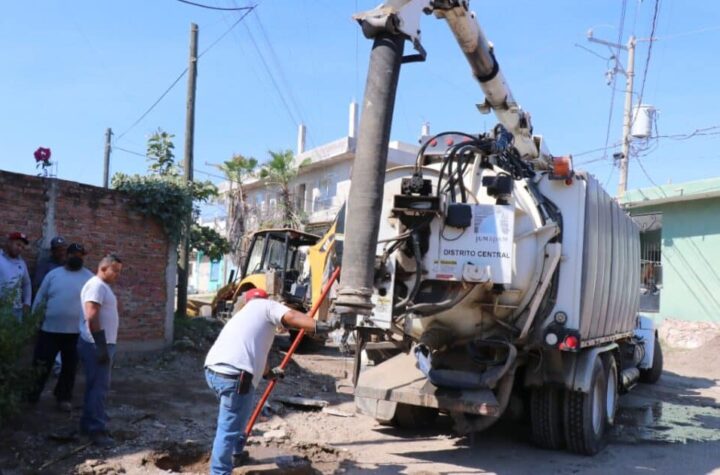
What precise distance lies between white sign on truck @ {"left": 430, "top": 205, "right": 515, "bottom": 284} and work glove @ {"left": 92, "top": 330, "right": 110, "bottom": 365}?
3114 millimetres

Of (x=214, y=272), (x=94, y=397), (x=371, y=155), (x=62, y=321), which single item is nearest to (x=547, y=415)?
(x=371, y=155)

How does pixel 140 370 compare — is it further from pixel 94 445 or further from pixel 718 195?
pixel 718 195

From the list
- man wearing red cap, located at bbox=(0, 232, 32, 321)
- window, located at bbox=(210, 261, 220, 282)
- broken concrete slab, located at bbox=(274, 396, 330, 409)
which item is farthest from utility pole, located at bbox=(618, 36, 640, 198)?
window, located at bbox=(210, 261, 220, 282)

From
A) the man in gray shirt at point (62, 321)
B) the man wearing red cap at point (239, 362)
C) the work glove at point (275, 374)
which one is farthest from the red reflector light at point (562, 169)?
the man in gray shirt at point (62, 321)

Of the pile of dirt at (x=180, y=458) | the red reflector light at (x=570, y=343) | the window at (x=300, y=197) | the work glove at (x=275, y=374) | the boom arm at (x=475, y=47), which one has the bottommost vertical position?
the pile of dirt at (x=180, y=458)

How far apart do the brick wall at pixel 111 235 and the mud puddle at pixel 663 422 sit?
675cm

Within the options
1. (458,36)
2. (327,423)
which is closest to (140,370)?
(327,423)

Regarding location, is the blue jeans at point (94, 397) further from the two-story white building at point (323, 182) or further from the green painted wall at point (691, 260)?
the two-story white building at point (323, 182)

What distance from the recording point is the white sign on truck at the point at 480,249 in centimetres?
624

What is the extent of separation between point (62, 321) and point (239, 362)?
281 cm

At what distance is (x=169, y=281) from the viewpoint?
10.4 m

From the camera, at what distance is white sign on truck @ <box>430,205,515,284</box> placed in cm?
624

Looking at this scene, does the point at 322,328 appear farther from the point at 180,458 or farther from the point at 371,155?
the point at 180,458

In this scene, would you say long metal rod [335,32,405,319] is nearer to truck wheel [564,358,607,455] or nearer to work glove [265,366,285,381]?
work glove [265,366,285,381]
